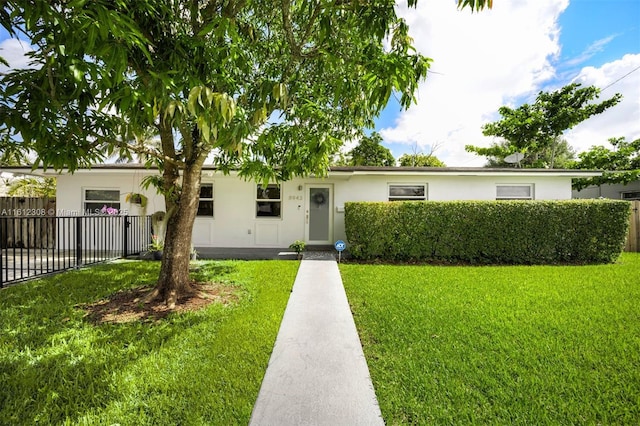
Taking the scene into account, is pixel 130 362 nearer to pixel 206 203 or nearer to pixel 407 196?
pixel 206 203

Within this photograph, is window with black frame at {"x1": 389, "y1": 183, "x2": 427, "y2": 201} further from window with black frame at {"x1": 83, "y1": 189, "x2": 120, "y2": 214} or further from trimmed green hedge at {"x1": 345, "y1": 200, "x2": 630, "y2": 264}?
window with black frame at {"x1": 83, "y1": 189, "x2": 120, "y2": 214}

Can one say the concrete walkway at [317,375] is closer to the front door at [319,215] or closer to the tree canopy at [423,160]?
the front door at [319,215]

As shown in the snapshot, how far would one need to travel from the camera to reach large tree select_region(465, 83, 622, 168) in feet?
51.2

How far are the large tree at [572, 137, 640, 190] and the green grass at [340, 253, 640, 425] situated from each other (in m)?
11.2

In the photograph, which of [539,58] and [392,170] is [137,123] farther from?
[539,58]

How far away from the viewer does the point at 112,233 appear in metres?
8.66

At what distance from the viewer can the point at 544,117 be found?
1722cm

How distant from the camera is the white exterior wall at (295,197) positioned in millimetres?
9828

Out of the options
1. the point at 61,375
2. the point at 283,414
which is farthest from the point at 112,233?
the point at 283,414

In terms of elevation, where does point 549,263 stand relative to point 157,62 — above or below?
below

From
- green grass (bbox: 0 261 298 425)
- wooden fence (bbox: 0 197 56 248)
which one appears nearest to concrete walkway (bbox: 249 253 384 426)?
green grass (bbox: 0 261 298 425)

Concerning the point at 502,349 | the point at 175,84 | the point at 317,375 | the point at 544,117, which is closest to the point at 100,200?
the point at 175,84

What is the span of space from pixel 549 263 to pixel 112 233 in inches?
519

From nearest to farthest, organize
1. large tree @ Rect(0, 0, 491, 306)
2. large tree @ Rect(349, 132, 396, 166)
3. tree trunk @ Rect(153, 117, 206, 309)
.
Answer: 1. large tree @ Rect(0, 0, 491, 306)
2. tree trunk @ Rect(153, 117, 206, 309)
3. large tree @ Rect(349, 132, 396, 166)
